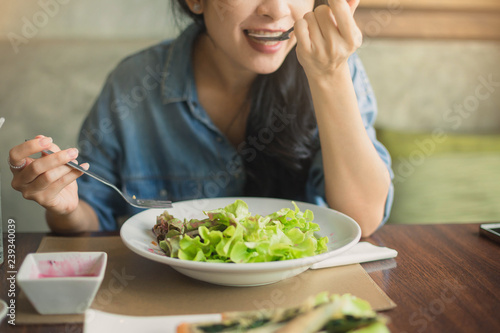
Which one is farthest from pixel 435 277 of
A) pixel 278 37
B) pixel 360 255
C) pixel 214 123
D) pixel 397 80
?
pixel 397 80

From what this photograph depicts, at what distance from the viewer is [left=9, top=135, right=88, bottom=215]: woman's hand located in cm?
81

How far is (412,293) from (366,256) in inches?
5.3

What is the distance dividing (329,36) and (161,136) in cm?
70

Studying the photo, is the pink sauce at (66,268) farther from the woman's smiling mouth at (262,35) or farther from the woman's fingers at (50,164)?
the woman's smiling mouth at (262,35)

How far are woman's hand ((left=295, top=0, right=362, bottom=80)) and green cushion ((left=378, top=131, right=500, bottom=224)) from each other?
3.46ft

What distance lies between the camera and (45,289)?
62 cm

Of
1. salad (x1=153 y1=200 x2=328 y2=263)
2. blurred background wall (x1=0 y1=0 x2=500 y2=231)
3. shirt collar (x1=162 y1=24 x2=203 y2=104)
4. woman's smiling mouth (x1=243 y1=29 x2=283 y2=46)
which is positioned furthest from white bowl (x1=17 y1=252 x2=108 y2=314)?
blurred background wall (x1=0 y1=0 x2=500 y2=231)

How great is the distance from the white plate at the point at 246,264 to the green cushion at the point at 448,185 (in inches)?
39.6

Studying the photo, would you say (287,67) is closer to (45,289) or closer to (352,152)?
(352,152)

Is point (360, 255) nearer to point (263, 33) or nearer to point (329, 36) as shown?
point (329, 36)

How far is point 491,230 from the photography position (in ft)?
3.37

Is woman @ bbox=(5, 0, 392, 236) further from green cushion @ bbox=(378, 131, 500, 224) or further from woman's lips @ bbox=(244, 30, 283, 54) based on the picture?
green cushion @ bbox=(378, 131, 500, 224)

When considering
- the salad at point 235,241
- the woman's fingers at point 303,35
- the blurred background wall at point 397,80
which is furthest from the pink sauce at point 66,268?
the blurred background wall at point 397,80

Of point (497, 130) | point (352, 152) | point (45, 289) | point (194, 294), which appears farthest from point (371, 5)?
point (45, 289)
